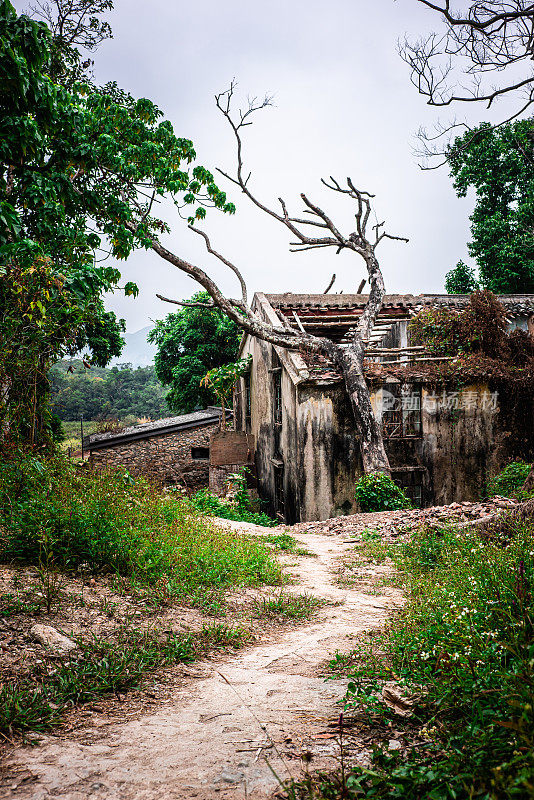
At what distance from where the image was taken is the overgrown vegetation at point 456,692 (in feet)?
6.75

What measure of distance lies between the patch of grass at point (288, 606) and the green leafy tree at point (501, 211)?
23.5 m

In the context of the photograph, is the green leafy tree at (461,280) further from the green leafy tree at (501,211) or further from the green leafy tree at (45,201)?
the green leafy tree at (45,201)

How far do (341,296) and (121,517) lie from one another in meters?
14.0

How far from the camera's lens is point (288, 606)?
546 centimetres

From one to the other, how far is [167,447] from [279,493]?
28.6 feet

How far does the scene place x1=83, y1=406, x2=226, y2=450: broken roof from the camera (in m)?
21.8

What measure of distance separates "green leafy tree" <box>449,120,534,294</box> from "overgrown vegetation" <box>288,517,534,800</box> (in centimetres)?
2361

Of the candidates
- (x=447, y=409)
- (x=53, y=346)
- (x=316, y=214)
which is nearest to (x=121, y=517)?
(x=53, y=346)

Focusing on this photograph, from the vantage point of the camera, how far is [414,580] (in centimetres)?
612

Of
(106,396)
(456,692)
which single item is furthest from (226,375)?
(106,396)

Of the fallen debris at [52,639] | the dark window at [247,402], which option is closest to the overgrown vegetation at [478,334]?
the dark window at [247,402]

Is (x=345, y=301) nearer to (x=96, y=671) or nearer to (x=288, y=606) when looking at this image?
(x=288, y=606)

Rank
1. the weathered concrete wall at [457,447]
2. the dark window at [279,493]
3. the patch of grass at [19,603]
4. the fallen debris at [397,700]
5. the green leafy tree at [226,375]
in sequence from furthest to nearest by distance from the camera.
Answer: the green leafy tree at [226,375] → the dark window at [279,493] → the weathered concrete wall at [457,447] → the patch of grass at [19,603] → the fallen debris at [397,700]

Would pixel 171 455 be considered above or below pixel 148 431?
below
